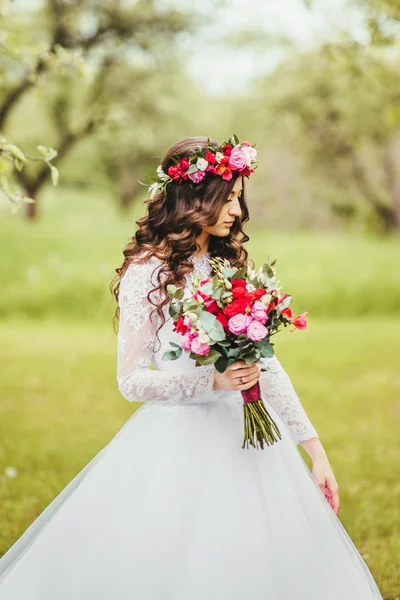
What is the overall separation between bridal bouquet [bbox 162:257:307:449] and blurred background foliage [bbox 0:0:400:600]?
5.98ft

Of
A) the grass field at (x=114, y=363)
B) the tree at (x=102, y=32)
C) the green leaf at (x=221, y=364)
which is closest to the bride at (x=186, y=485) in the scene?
the green leaf at (x=221, y=364)

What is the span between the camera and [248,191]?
2523cm

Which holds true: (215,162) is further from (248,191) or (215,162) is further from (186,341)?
(248,191)

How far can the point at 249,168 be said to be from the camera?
3.39 m

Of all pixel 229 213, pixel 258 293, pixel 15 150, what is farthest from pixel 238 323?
pixel 15 150

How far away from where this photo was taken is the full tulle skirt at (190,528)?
3029 millimetres

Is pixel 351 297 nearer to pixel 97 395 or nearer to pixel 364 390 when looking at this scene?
pixel 364 390

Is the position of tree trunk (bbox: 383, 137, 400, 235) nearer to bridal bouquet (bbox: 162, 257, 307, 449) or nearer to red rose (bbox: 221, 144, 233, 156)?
red rose (bbox: 221, 144, 233, 156)

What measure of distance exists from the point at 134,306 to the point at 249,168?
0.80 meters

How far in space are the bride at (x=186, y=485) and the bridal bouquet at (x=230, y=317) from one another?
0.16 m

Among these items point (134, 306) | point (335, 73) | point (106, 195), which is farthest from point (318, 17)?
point (134, 306)

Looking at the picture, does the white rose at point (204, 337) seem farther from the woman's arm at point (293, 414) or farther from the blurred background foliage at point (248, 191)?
the blurred background foliage at point (248, 191)

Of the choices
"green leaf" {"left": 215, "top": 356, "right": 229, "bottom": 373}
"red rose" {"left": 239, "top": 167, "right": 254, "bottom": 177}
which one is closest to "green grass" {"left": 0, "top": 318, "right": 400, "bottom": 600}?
"green leaf" {"left": 215, "top": 356, "right": 229, "bottom": 373}

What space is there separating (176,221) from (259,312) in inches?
29.2
